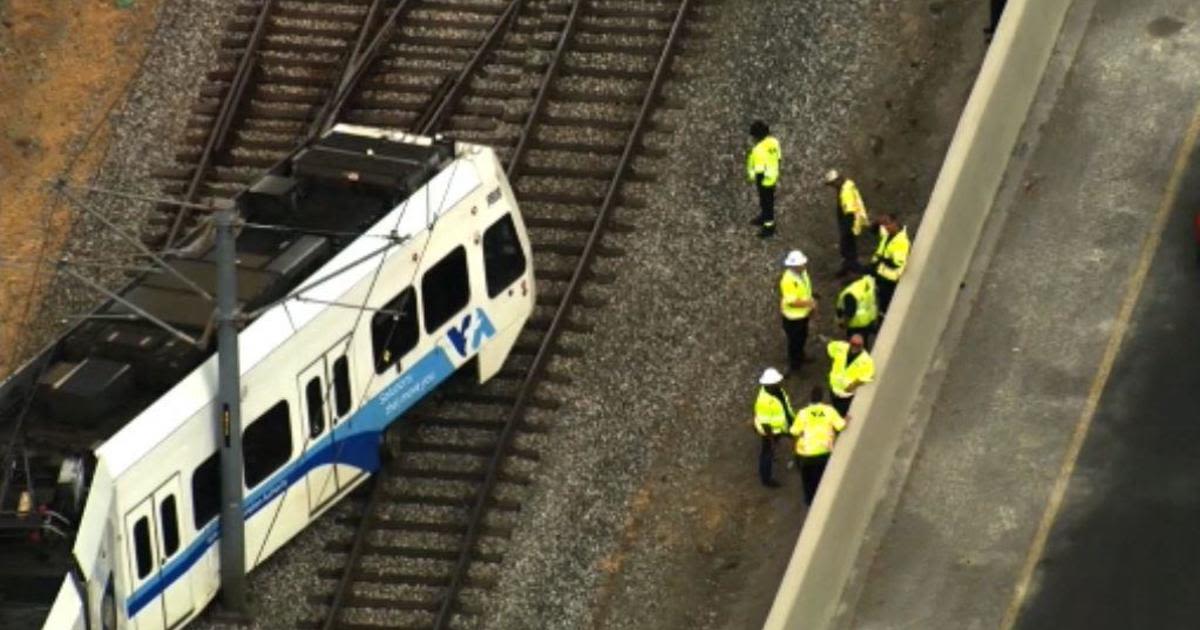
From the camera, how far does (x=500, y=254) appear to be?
113 ft

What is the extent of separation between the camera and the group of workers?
32.4 m

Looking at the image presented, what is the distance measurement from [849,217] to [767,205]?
1.23 m

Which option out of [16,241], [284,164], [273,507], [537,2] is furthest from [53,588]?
[537,2]

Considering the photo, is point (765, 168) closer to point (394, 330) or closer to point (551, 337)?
point (551, 337)

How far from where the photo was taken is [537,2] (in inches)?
1554

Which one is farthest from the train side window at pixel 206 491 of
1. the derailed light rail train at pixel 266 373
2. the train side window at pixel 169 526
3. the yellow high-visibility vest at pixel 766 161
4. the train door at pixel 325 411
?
the yellow high-visibility vest at pixel 766 161

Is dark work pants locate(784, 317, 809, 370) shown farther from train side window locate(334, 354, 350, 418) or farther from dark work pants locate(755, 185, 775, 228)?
train side window locate(334, 354, 350, 418)

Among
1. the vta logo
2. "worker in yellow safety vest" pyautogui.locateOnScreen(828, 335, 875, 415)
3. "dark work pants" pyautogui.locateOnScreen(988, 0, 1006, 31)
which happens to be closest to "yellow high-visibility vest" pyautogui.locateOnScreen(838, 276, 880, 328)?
"worker in yellow safety vest" pyautogui.locateOnScreen(828, 335, 875, 415)

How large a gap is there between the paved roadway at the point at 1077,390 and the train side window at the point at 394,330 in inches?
192

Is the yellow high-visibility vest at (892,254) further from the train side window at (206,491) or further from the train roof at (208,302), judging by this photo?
the train side window at (206,491)

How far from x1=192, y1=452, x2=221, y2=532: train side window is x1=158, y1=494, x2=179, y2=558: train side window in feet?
0.95

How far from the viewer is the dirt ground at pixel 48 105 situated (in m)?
37.9

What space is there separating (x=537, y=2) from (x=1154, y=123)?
7.21 metres

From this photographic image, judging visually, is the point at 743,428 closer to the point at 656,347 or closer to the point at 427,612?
the point at 656,347
